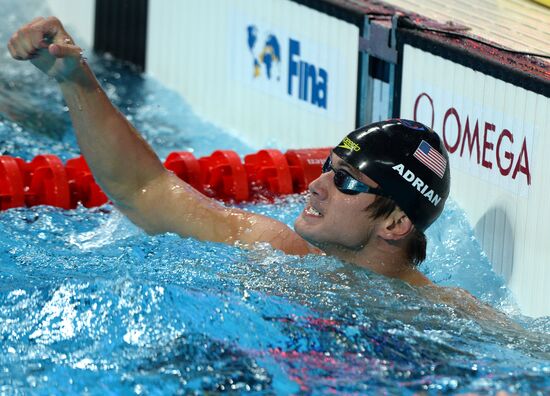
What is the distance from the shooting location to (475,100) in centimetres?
373

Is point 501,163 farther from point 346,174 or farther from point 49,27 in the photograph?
point 49,27

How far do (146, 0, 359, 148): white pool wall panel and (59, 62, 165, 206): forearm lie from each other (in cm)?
157

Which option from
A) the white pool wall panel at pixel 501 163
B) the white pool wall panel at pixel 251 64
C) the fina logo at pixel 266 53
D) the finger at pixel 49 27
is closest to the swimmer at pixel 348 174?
the finger at pixel 49 27

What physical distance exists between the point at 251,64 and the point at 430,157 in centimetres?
226

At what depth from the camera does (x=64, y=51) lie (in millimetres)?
2879

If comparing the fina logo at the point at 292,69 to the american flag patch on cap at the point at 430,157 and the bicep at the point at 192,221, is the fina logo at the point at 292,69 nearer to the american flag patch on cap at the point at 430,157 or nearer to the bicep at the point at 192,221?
the bicep at the point at 192,221

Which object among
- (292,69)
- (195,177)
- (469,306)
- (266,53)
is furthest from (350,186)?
(266,53)

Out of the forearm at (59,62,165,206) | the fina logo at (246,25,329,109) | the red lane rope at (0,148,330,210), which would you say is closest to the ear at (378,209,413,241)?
the forearm at (59,62,165,206)

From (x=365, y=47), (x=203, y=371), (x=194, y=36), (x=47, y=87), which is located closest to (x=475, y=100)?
(x=365, y=47)

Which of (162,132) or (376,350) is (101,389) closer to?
(376,350)

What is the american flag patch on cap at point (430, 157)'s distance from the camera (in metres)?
2.93

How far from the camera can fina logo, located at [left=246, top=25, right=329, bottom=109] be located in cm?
470

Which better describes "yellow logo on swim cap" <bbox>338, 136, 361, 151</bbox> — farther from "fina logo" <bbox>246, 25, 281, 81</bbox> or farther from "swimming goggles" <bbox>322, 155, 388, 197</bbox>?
"fina logo" <bbox>246, 25, 281, 81</bbox>

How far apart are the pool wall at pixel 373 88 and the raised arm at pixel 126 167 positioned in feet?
2.57
